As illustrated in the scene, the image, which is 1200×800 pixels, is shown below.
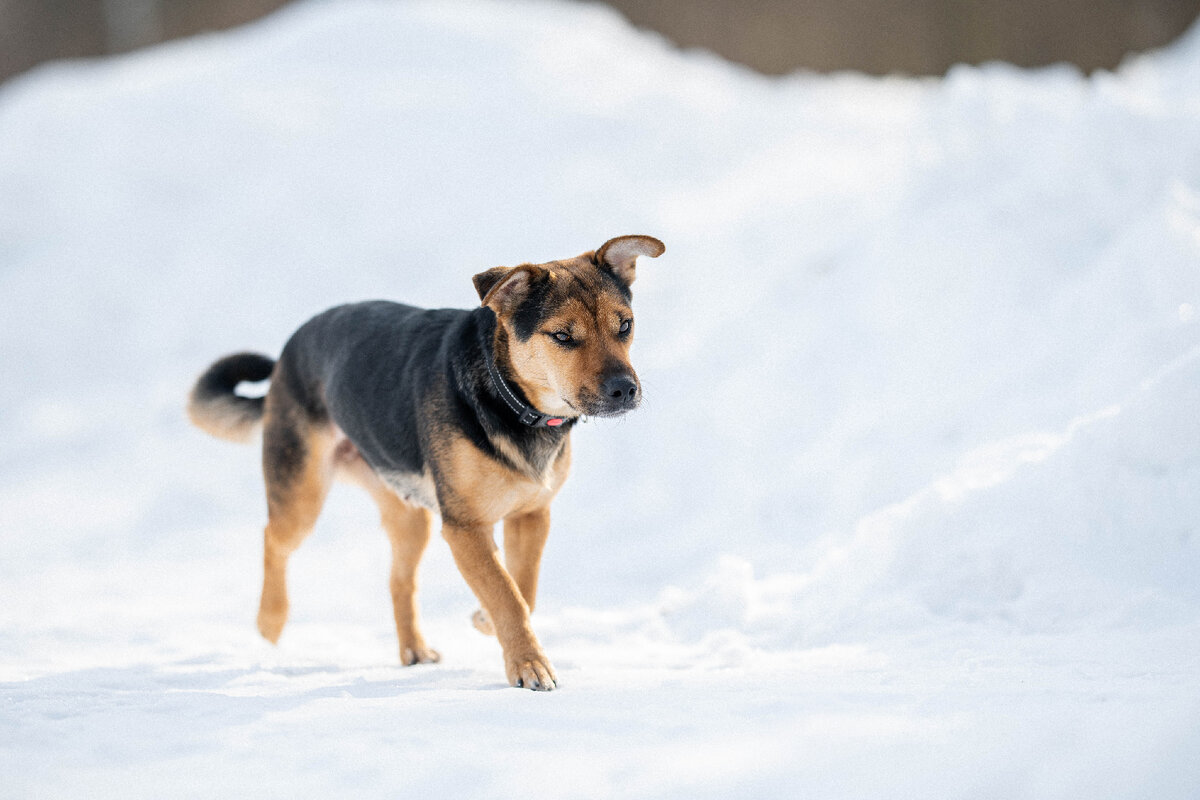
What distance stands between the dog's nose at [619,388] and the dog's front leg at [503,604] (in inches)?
31.1

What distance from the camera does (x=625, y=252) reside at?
4.37 meters

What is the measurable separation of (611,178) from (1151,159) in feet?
18.3

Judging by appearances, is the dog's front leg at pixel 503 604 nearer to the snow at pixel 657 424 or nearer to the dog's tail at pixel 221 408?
the snow at pixel 657 424

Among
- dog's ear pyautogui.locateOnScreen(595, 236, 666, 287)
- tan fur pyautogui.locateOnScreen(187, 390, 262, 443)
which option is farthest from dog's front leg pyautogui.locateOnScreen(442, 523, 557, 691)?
tan fur pyautogui.locateOnScreen(187, 390, 262, 443)

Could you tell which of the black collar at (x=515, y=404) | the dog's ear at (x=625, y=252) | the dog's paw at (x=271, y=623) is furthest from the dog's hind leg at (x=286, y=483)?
the dog's ear at (x=625, y=252)

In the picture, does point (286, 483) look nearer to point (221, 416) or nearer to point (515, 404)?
point (221, 416)

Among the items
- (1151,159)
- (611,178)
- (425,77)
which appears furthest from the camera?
(425,77)

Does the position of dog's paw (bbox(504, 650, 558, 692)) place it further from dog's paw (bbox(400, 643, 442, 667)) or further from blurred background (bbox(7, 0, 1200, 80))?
blurred background (bbox(7, 0, 1200, 80))

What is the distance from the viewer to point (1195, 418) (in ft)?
15.5

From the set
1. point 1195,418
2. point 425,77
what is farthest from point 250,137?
point 1195,418

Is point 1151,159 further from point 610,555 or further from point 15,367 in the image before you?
point 15,367

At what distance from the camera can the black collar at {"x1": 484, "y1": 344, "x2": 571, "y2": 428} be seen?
13.6 feet

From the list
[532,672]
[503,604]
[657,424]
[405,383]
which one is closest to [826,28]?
[657,424]

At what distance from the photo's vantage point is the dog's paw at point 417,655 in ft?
16.3
